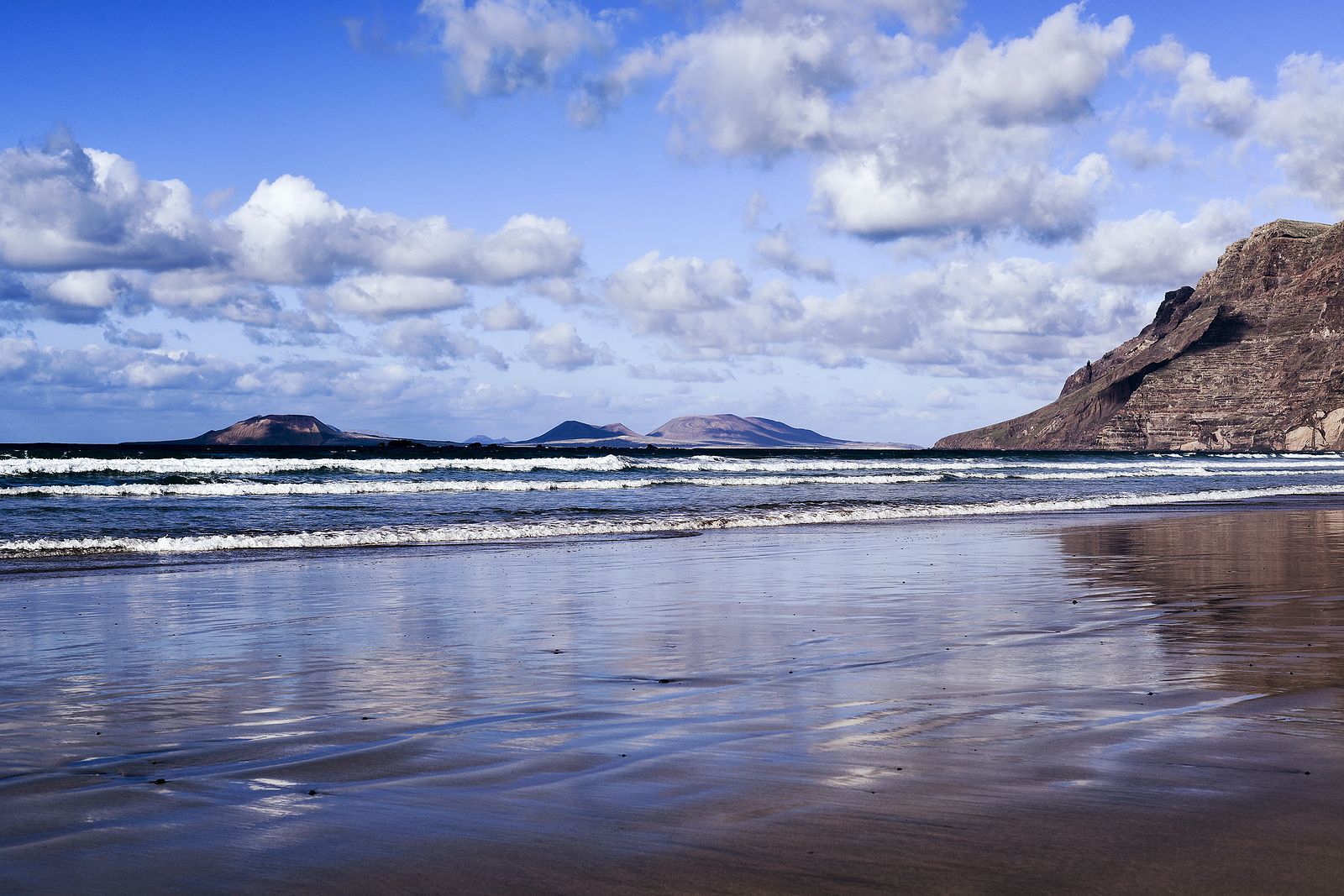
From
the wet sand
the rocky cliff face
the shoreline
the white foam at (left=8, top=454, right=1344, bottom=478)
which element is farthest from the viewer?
the rocky cliff face

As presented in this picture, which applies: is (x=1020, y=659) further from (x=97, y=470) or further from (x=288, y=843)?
(x=97, y=470)

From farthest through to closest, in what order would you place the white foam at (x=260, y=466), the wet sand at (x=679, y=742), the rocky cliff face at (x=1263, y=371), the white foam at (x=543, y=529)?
the rocky cliff face at (x=1263, y=371)
the white foam at (x=260, y=466)
the white foam at (x=543, y=529)
the wet sand at (x=679, y=742)

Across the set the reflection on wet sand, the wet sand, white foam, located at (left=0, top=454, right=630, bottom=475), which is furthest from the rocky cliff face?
the wet sand

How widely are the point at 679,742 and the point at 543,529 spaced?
17.7m

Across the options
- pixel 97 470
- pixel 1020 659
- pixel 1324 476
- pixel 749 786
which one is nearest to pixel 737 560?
pixel 1020 659

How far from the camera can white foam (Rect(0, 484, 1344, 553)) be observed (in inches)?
710

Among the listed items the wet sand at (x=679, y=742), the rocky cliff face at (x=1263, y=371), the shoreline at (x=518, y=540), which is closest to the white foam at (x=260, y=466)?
the shoreline at (x=518, y=540)

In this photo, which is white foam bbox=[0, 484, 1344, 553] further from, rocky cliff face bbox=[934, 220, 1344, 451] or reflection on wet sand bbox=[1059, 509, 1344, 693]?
rocky cliff face bbox=[934, 220, 1344, 451]

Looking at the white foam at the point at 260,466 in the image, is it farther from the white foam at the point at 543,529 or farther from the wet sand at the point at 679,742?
the wet sand at the point at 679,742

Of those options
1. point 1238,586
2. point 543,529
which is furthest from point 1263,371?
point 1238,586

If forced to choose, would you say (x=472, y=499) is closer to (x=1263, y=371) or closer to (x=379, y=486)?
(x=379, y=486)

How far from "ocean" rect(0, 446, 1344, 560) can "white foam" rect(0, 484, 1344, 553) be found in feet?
0.19

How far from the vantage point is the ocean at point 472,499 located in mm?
20031

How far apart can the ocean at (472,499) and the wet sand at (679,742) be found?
9219 mm
